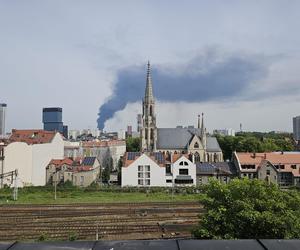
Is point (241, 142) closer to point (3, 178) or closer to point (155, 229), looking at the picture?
point (3, 178)

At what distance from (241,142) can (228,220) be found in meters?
85.0

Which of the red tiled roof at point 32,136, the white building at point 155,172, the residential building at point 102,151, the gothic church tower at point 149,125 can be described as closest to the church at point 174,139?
the gothic church tower at point 149,125

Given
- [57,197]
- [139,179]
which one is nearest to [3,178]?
[57,197]

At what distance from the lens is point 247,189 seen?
21500 mm

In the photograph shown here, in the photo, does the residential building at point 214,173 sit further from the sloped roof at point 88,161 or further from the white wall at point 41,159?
the white wall at point 41,159

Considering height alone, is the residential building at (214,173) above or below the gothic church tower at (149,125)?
below

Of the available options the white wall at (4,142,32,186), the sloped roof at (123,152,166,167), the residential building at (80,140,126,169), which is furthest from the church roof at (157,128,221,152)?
the white wall at (4,142,32,186)

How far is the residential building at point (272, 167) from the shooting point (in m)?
71.3

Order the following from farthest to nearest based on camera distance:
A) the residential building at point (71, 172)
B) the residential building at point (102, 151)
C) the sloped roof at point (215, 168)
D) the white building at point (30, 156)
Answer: the residential building at point (102, 151), the sloped roof at point (215, 168), the residential building at point (71, 172), the white building at point (30, 156)

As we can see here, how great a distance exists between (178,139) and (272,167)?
94.5 feet

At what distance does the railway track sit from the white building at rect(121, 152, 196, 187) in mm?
25731

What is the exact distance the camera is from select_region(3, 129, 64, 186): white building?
70.1m

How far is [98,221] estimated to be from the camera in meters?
34.5

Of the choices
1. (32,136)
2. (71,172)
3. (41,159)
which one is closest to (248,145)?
(71,172)
